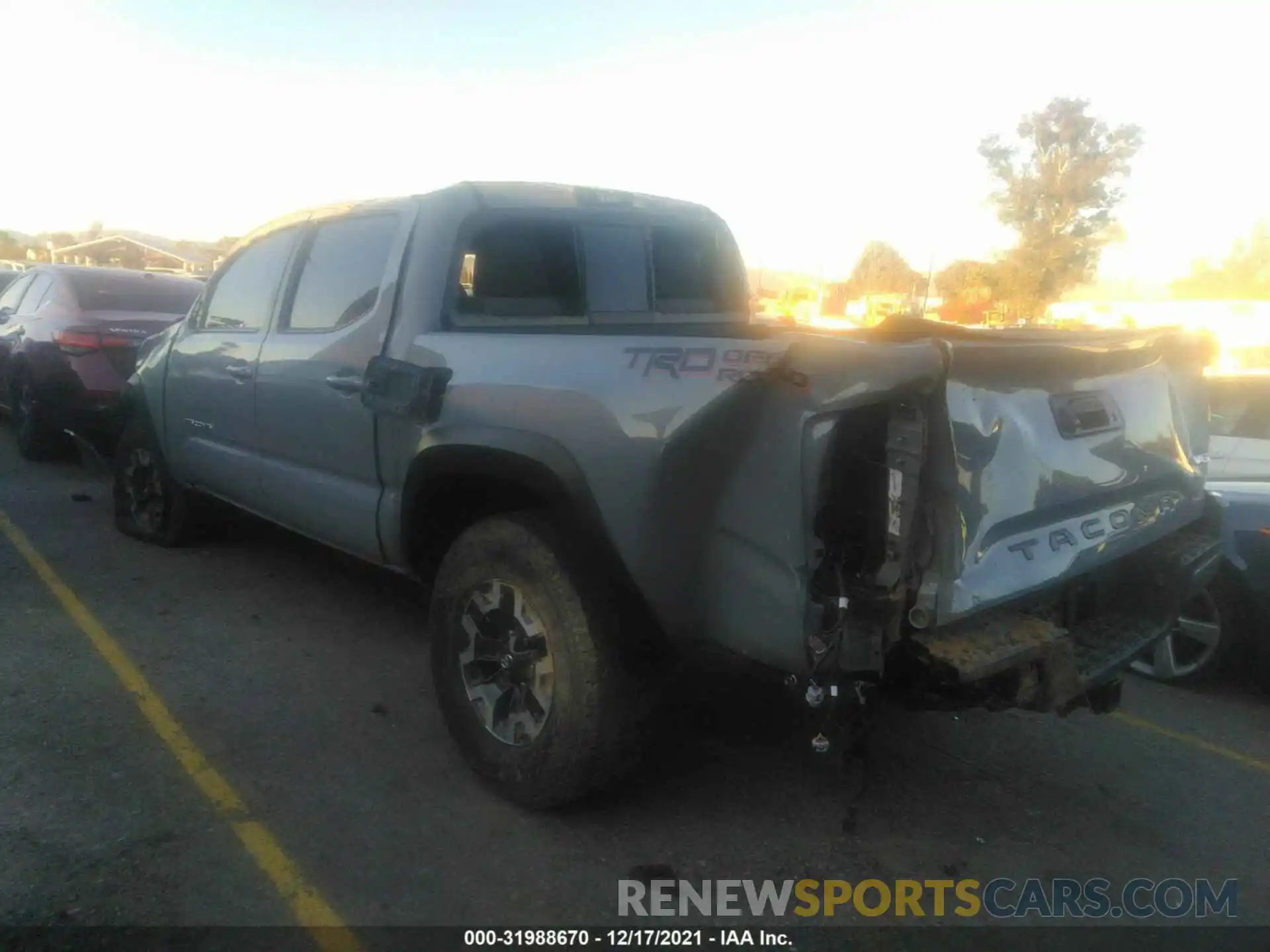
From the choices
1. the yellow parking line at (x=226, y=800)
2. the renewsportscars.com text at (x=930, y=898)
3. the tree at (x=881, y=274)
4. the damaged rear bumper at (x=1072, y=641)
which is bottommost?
the renewsportscars.com text at (x=930, y=898)

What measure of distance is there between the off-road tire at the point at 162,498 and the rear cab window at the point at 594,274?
112 inches

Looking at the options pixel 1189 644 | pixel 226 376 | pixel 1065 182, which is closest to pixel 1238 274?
pixel 1065 182

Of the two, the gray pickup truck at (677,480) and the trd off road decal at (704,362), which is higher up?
the trd off road decal at (704,362)

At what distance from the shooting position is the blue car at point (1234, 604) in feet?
14.5

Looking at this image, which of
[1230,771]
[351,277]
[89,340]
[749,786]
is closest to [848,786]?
[749,786]

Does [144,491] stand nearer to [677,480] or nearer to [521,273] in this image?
[521,273]

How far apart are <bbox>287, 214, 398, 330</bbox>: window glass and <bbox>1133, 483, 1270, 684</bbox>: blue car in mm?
3757

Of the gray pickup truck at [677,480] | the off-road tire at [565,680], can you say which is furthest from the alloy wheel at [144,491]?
the off-road tire at [565,680]

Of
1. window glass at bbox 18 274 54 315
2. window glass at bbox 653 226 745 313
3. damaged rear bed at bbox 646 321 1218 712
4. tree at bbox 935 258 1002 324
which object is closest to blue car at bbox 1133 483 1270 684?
tree at bbox 935 258 1002 324

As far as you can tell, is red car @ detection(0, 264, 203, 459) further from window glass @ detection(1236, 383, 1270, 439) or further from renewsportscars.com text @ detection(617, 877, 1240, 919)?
window glass @ detection(1236, 383, 1270, 439)

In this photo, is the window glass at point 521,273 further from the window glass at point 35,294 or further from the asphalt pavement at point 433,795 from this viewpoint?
the window glass at point 35,294

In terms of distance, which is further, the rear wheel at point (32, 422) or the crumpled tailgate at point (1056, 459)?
the rear wheel at point (32, 422)

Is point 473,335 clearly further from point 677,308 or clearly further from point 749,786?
point 749,786

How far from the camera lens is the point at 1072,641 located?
288 centimetres
